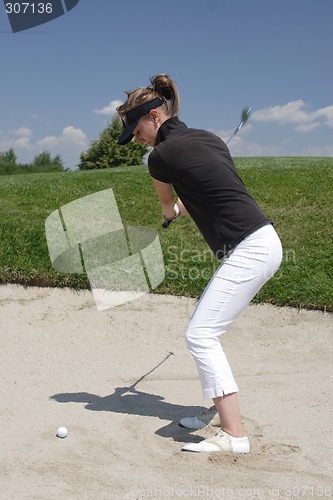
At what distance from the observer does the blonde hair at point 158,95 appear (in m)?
4.07

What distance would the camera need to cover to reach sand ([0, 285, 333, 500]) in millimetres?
3688

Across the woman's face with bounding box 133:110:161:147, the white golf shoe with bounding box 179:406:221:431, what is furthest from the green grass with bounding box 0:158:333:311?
the woman's face with bounding box 133:110:161:147

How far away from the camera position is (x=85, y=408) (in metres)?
4.97

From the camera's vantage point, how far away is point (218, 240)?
3.93 meters

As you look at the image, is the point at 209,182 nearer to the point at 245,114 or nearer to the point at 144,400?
the point at 245,114

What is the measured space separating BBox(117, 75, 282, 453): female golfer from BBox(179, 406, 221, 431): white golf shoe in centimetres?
52

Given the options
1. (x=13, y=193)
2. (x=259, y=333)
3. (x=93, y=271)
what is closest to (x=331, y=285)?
(x=259, y=333)

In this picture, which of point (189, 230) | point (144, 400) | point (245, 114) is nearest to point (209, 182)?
point (245, 114)

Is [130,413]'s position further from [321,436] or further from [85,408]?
[321,436]

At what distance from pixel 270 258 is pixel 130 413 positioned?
1825mm

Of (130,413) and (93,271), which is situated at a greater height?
(93,271)

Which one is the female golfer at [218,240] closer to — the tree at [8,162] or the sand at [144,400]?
the sand at [144,400]

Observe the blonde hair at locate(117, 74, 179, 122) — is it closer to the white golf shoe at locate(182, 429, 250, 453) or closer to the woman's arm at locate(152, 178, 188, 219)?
the woman's arm at locate(152, 178, 188, 219)

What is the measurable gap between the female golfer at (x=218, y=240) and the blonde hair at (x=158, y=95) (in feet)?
0.24
